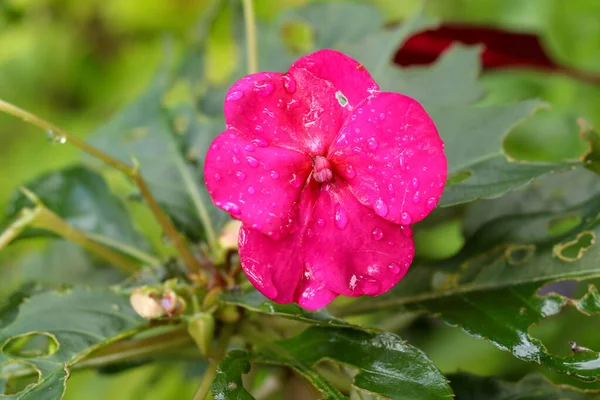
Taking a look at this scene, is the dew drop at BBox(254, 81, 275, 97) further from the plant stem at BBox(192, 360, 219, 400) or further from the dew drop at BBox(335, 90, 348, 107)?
the plant stem at BBox(192, 360, 219, 400)

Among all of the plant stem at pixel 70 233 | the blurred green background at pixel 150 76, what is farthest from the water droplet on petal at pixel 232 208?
the blurred green background at pixel 150 76

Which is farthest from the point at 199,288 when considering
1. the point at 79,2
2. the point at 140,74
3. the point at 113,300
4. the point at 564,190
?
the point at 79,2

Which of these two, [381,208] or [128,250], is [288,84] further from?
[128,250]

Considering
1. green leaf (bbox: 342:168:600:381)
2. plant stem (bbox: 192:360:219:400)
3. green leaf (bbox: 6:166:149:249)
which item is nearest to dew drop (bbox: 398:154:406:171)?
green leaf (bbox: 342:168:600:381)

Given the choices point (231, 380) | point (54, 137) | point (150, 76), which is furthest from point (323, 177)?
point (150, 76)

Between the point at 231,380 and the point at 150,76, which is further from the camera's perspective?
the point at 150,76

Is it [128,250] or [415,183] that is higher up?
[415,183]

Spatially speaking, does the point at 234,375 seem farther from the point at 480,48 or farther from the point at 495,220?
the point at 480,48
